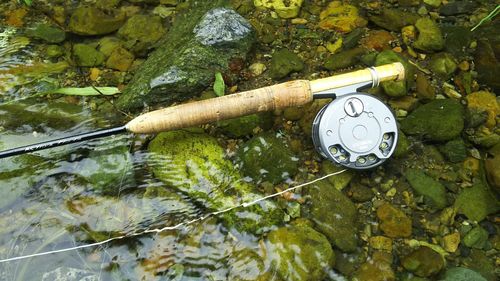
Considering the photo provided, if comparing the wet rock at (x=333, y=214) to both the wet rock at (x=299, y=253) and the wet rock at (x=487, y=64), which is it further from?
the wet rock at (x=487, y=64)

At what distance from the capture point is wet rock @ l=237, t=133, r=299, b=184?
2.41 m

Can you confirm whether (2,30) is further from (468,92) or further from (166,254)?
(468,92)

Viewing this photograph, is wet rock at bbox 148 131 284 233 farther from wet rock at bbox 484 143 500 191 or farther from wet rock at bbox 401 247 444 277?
wet rock at bbox 484 143 500 191

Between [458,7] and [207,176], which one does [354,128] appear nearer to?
[207,176]

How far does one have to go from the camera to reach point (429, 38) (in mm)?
2828

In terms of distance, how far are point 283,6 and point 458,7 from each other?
1.13 m

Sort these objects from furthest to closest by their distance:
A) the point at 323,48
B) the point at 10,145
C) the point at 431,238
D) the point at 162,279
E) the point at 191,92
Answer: the point at 323,48, the point at 191,92, the point at 10,145, the point at 431,238, the point at 162,279

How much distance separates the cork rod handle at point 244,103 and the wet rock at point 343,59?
0.58m

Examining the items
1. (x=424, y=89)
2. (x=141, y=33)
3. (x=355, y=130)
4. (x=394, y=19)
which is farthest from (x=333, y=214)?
(x=141, y=33)

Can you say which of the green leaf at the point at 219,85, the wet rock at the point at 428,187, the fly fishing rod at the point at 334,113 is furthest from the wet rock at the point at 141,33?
the wet rock at the point at 428,187

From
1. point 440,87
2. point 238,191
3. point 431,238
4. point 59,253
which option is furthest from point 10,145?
point 440,87

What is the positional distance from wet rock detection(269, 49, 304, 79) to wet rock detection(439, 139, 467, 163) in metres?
0.94

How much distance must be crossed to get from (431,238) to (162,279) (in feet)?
4.33

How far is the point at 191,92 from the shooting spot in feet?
8.61
